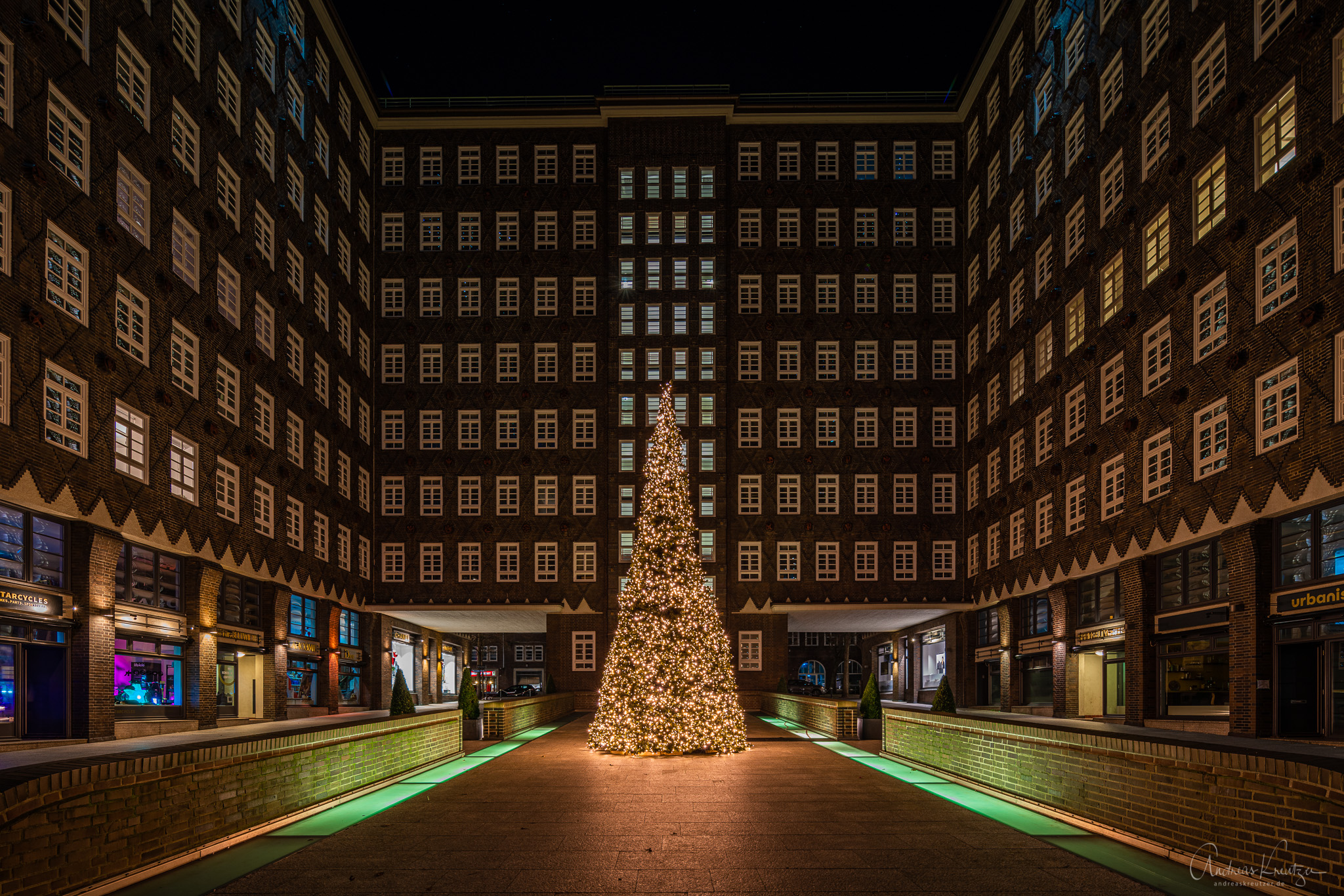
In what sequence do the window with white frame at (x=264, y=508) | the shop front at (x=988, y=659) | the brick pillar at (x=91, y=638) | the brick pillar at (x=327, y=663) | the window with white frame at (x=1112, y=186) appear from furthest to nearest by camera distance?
1. the shop front at (x=988, y=659)
2. the brick pillar at (x=327, y=663)
3. the window with white frame at (x=264, y=508)
4. the window with white frame at (x=1112, y=186)
5. the brick pillar at (x=91, y=638)

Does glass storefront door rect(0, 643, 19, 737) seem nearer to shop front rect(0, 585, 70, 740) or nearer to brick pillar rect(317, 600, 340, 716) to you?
shop front rect(0, 585, 70, 740)

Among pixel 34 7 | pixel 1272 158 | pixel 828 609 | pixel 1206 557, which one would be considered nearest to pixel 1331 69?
pixel 1272 158

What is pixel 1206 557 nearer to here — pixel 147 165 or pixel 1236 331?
pixel 1236 331

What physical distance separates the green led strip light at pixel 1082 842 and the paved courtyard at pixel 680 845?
0.70 ft

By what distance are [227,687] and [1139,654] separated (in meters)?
27.5

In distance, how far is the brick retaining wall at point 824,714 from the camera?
25.9 meters

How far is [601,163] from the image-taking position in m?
52.3

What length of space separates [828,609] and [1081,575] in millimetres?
17117

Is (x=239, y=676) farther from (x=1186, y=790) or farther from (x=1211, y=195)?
(x=1211, y=195)

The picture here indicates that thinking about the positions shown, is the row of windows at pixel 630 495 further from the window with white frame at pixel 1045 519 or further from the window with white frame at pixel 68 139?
the window with white frame at pixel 68 139

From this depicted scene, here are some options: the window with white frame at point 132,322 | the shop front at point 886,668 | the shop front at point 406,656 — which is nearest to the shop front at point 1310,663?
the window with white frame at point 132,322

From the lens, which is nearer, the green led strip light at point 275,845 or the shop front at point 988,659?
the green led strip light at point 275,845

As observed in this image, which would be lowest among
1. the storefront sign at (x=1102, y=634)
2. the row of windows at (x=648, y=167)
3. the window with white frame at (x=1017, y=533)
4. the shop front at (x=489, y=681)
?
the shop front at (x=489, y=681)

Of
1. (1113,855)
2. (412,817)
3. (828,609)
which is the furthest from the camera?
(828,609)
